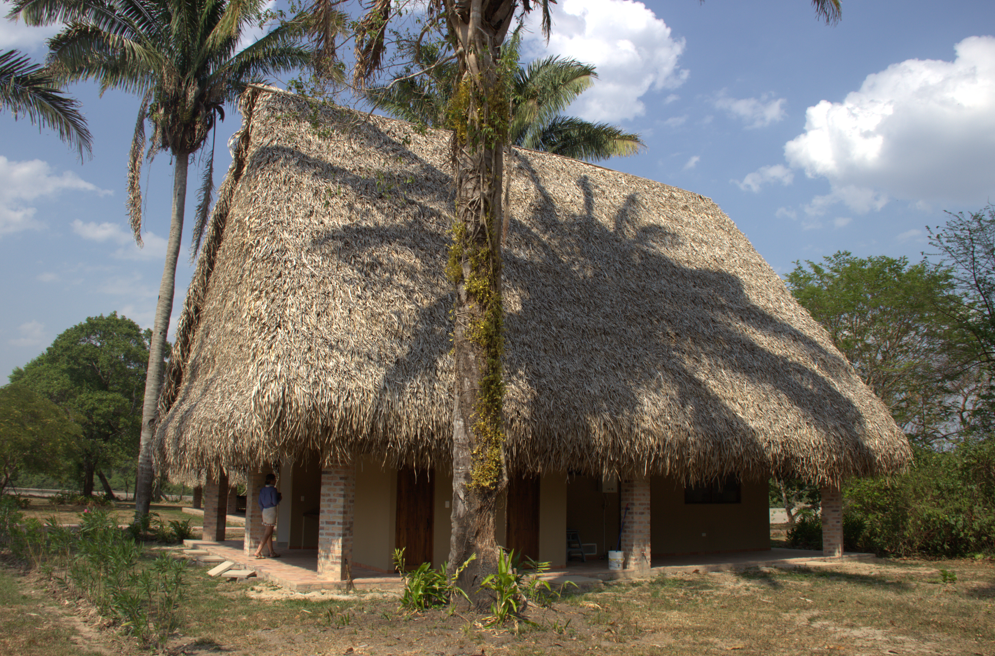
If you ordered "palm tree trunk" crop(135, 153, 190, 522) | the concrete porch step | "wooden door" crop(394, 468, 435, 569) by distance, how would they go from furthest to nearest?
"palm tree trunk" crop(135, 153, 190, 522), "wooden door" crop(394, 468, 435, 569), the concrete porch step

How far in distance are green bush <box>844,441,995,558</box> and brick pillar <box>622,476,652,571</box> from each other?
5.62 meters

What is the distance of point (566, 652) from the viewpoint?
541 centimetres

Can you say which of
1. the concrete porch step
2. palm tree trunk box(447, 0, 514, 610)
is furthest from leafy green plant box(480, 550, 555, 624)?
the concrete porch step

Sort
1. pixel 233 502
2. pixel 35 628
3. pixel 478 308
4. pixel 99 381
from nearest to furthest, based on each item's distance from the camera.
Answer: pixel 35 628 < pixel 478 308 < pixel 233 502 < pixel 99 381

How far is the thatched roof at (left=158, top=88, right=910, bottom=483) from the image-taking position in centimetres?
776

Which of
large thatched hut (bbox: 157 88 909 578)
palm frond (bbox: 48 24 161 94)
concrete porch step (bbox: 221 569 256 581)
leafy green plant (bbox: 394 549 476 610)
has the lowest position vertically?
concrete porch step (bbox: 221 569 256 581)

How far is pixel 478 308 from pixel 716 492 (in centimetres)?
860

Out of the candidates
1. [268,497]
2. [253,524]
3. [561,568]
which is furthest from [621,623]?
[253,524]

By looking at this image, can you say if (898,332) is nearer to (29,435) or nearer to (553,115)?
(553,115)

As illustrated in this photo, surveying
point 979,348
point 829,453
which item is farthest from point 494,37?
point 979,348

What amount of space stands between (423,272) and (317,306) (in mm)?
1742

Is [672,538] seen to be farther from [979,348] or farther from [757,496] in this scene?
[979,348]

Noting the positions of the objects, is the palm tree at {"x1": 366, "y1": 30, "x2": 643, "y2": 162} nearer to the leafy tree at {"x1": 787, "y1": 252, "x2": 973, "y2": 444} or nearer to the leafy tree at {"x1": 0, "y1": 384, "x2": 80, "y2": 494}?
the leafy tree at {"x1": 787, "y1": 252, "x2": 973, "y2": 444}

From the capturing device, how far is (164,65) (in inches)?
556
